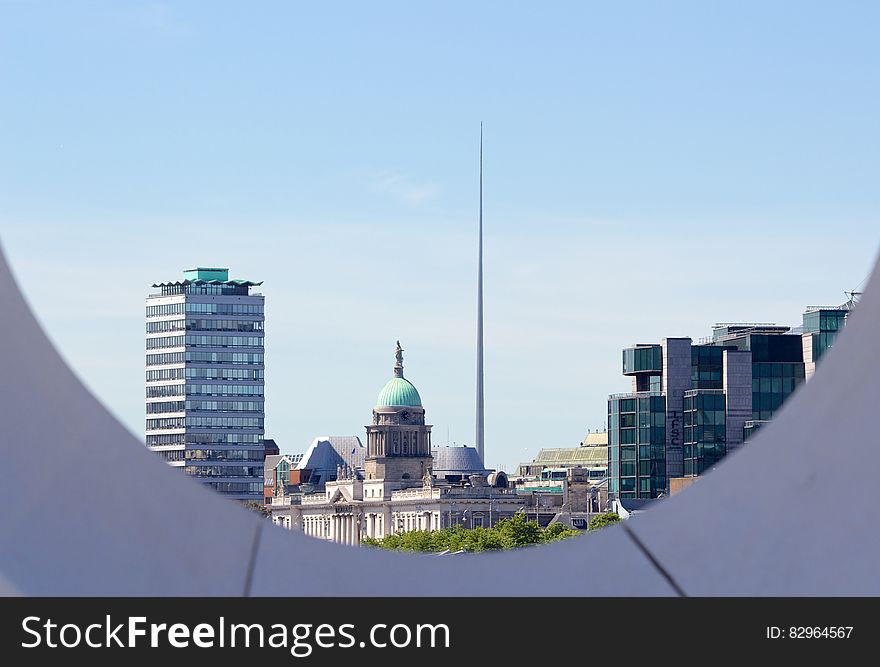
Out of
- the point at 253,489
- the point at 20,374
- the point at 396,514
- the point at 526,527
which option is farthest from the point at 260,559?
the point at 396,514

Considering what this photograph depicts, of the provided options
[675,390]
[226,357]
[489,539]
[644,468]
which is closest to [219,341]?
[226,357]

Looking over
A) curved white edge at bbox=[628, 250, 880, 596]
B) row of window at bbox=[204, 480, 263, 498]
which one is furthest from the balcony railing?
curved white edge at bbox=[628, 250, 880, 596]

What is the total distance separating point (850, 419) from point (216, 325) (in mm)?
179271

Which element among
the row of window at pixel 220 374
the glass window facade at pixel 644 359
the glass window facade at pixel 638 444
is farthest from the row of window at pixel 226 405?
the glass window facade at pixel 638 444

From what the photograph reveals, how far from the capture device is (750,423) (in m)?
115

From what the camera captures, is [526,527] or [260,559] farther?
[526,527]

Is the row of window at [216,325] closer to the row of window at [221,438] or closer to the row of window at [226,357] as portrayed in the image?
the row of window at [226,357]

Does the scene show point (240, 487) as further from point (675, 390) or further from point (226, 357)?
point (675, 390)

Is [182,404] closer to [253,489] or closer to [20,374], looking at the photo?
[253,489]

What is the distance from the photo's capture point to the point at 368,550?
1074cm

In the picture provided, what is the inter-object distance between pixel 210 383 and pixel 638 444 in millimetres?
74875

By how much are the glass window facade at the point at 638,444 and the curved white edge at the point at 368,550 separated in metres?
108
